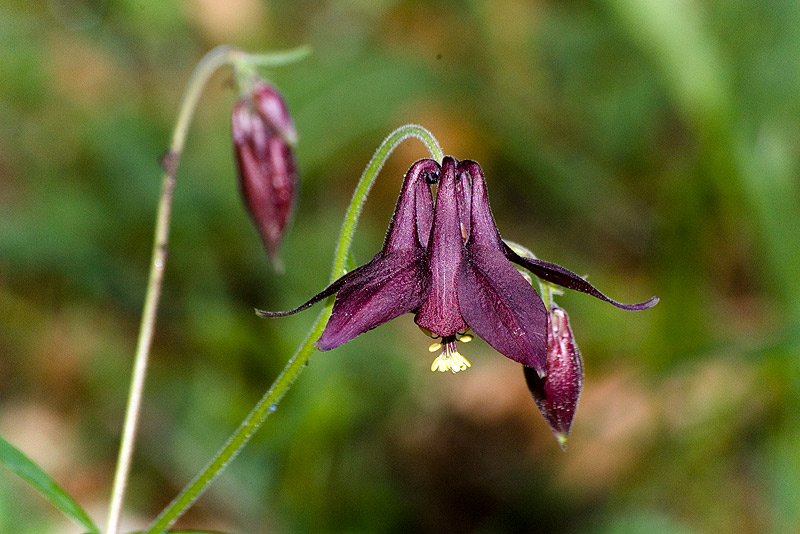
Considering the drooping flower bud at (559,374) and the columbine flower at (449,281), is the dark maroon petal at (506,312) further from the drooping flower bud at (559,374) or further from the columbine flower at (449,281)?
the drooping flower bud at (559,374)

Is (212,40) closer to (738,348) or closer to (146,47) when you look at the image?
(146,47)

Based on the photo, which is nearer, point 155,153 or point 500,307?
point 500,307

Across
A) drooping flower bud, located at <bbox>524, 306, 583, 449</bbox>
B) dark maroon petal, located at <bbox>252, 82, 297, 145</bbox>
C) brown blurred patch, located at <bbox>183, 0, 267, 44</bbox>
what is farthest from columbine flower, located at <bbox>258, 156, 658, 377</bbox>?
brown blurred patch, located at <bbox>183, 0, 267, 44</bbox>

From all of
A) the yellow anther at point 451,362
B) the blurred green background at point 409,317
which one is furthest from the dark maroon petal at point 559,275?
the blurred green background at point 409,317

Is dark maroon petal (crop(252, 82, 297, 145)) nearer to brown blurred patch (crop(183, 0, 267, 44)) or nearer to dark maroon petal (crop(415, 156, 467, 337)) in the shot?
dark maroon petal (crop(415, 156, 467, 337))

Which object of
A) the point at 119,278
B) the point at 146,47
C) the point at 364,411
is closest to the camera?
the point at 364,411

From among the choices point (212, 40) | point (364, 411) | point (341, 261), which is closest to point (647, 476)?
point (364, 411)
